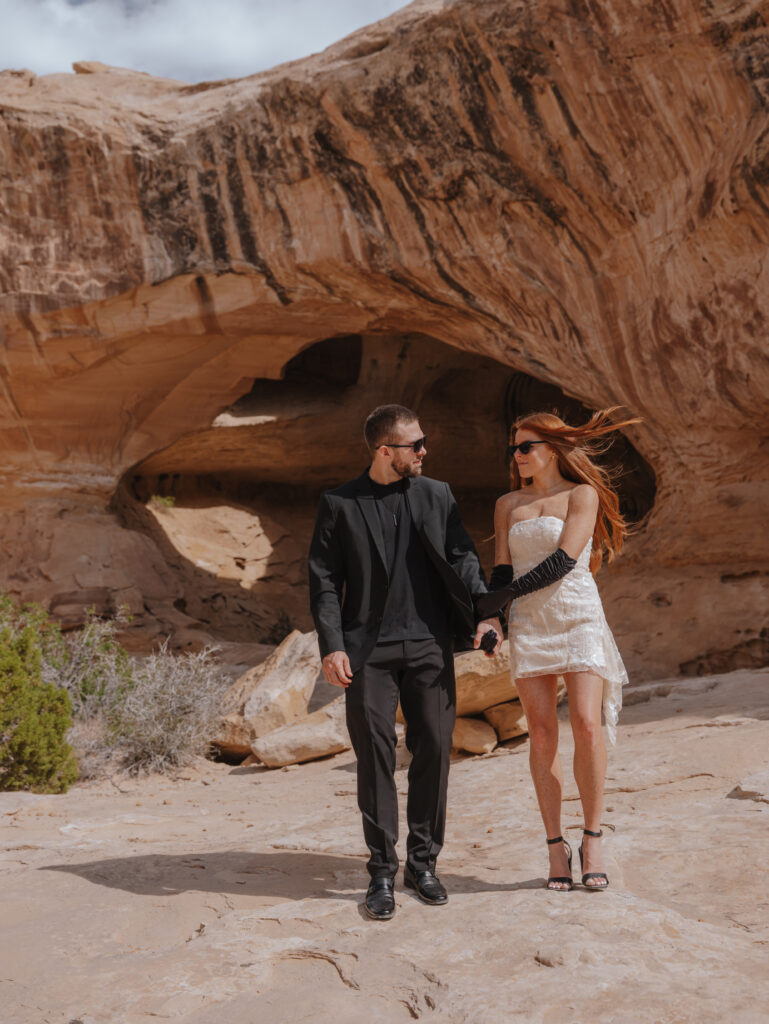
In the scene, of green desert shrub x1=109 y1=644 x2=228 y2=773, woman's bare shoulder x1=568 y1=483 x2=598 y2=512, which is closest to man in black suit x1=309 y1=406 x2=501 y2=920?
woman's bare shoulder x1=568 y1=483 x2=598 y2=512

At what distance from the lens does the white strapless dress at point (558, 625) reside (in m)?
3.09

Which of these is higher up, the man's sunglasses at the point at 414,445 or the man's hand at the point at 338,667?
the man's sunglasses at the point at 414,445

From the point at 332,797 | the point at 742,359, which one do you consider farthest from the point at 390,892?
the point at 742,359

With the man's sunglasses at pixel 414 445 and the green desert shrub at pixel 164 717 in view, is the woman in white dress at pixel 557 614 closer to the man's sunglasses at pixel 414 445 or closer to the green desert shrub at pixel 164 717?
the man's sunglasses at pixel 414 445

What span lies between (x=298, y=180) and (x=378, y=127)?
1.01 m

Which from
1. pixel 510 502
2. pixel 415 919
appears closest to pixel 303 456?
pixel 510 502

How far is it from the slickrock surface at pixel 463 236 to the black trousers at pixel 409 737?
558cm

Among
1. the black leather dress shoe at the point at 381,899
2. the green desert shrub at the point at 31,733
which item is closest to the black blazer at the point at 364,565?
the black leather dress shoe at the point at 381,899

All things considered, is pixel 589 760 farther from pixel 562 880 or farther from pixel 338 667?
pixel 338 667

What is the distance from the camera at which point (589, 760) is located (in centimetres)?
301

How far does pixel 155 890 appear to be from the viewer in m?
3.37

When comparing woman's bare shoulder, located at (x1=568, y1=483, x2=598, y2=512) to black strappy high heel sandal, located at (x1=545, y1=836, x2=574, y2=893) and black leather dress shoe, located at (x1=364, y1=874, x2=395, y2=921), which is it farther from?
black leather dress shoe, located at (x1=364, y1=874, x2=395, y2=921)

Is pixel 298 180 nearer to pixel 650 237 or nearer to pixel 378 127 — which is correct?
pixel 378 127

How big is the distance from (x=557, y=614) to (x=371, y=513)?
70 centimetres
